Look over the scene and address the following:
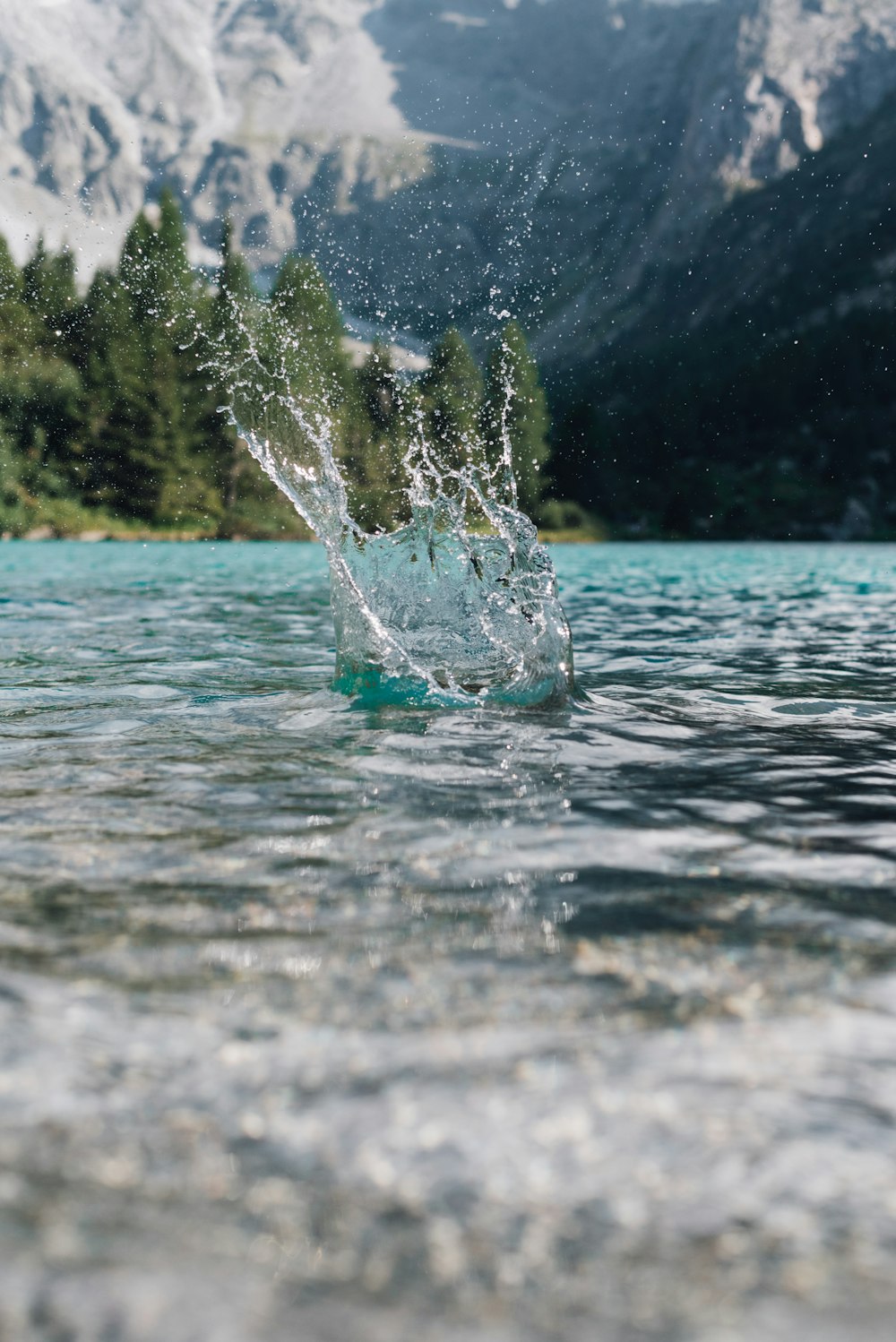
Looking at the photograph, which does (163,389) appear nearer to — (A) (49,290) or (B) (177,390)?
(B) (177,390)

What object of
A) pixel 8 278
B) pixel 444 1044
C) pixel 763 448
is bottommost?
pixel 444 1044

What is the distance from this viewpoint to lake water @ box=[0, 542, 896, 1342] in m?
1.68

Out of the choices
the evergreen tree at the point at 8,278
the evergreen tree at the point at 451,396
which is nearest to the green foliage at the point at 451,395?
the evergreen tree at the point at 451,396

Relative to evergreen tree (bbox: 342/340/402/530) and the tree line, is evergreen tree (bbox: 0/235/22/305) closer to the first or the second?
the tree line

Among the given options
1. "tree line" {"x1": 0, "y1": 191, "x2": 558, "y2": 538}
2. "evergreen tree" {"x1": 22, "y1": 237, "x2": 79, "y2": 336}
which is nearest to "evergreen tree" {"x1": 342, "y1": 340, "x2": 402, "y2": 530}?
"tree line" {"x1": 0, "y1": 191, "x2": 558, "y2": 538}

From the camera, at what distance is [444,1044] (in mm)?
2471

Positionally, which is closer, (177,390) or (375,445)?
(375,445)

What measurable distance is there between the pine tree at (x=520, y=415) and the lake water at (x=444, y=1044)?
216 feet

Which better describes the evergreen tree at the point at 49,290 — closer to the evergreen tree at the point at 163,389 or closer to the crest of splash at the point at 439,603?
the evergreen tree at the point at 163,389

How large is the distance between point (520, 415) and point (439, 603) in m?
64.4

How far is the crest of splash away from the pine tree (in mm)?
59342

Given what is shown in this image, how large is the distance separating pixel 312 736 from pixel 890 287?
168 meters

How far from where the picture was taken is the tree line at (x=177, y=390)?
60625 millimetres

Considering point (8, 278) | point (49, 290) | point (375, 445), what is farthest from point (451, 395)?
point (8, 278)
